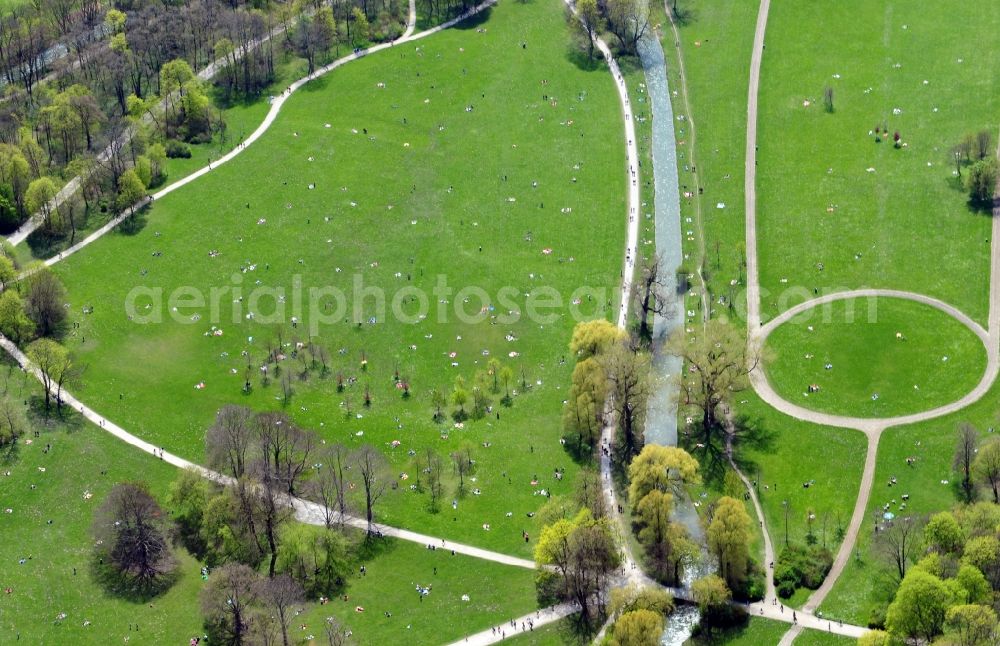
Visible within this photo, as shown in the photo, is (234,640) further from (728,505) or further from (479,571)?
(728,505)

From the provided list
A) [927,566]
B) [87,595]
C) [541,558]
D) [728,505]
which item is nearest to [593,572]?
[541,558]

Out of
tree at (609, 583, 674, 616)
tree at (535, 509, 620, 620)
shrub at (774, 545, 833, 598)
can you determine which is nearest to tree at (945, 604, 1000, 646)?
shrub at (774, 545, 833, 598)

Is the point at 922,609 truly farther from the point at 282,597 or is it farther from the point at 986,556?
the point at 282,597

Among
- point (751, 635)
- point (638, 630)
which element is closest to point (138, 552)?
point (638, 630)

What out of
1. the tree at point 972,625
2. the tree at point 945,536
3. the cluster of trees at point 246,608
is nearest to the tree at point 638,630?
the tree at point 972,625

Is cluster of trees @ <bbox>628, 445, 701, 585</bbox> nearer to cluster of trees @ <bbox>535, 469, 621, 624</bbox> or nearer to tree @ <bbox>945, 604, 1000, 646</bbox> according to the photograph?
cluster of trees @ <bbox>535, 469, 621, 624</bbox>

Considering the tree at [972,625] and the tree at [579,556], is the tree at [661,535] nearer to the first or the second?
the tree at [579,556]
